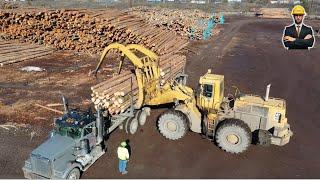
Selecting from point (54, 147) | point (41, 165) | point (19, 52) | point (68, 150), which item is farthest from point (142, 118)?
point (19, 52)

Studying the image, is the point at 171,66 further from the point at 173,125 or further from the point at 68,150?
the point at 68,150

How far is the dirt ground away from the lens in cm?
1159

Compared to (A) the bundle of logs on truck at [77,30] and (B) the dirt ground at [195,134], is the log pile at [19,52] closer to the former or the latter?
(A) the bundle of logs on truck at [77,30]

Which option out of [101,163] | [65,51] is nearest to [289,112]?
[101,163]

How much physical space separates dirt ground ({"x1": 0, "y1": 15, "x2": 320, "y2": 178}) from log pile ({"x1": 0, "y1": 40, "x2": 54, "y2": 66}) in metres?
1.23

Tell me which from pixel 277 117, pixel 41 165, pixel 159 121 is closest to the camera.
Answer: pixel 41 165

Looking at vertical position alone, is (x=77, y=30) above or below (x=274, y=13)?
below

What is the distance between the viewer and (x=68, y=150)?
10438 millimetres

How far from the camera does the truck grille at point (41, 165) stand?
9945 mm

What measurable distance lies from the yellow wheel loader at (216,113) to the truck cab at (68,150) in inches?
57.6

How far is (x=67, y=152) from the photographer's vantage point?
10.4 m

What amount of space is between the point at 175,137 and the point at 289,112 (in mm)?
6802

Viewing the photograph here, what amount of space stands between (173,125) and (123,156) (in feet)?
9.80

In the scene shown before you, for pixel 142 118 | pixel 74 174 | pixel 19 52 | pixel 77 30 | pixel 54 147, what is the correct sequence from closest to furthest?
pixel 54 147 → pixel 74 174 → pixel 142 118 → pixel 19 52 → pixel 77 30
